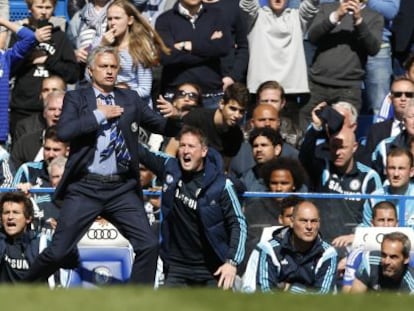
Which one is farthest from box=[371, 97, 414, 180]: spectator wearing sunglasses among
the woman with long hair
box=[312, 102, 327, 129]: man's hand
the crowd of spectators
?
the woman with long hair

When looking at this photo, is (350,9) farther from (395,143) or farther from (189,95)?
(189,95)

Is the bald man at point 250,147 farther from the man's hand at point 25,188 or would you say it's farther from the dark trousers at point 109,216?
the dark trousers at point 109,216

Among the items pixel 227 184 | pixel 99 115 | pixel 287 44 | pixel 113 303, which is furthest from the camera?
pixel 287 44

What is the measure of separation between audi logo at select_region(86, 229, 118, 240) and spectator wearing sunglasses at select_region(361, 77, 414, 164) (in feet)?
9.50

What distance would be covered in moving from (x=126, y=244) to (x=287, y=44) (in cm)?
372

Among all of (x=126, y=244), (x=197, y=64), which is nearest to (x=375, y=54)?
(x=197, y=64)

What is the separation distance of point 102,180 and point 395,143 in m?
3.32

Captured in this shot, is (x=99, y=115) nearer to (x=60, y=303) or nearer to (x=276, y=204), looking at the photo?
(x=276, y=204)

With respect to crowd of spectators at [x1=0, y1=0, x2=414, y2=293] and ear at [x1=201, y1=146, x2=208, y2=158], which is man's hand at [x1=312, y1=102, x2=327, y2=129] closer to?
crowd of spectators at [x1=0, y1=0, x2=414, y2=293]

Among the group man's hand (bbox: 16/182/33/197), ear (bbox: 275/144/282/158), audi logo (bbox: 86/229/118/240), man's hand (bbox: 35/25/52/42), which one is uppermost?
man's hand (bbox: 35/25/52/42)

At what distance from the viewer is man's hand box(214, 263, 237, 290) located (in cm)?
1071

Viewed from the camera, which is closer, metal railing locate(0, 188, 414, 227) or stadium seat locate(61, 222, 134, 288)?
stadium seat locate(61, 222, 134, 288)

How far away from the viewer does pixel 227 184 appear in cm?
1097

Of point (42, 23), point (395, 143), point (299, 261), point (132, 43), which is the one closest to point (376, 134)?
point (395, 143)
